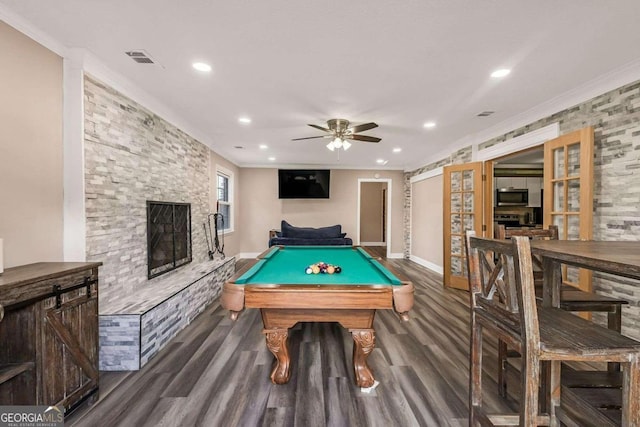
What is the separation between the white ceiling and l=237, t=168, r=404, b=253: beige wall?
12.9ft

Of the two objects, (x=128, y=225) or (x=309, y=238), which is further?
(x=309, y=238)

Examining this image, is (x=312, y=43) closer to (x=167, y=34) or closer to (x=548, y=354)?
(x=167, y=34)

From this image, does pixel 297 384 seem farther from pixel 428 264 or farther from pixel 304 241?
pixel 428 264

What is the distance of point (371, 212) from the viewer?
33.0 ft

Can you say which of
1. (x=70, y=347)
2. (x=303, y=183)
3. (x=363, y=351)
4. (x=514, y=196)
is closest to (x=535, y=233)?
(x=363, y=351)

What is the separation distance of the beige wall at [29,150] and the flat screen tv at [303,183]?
510 centimetres

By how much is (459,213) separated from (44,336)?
198 inches

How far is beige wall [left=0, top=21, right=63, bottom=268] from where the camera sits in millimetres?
1714

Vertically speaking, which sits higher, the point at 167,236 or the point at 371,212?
the point at 371,212

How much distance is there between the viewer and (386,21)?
5.67 feet

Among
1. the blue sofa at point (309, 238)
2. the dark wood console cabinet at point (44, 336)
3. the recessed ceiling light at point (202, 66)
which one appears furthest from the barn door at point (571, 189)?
the dark wood console cabinet at point (44, 336)

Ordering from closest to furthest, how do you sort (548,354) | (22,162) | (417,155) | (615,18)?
(548,354) < (615,18) < (22,162) < (417,155)

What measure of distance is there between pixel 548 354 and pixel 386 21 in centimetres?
195

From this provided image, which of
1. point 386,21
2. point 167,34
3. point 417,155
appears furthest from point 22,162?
point 417,155
